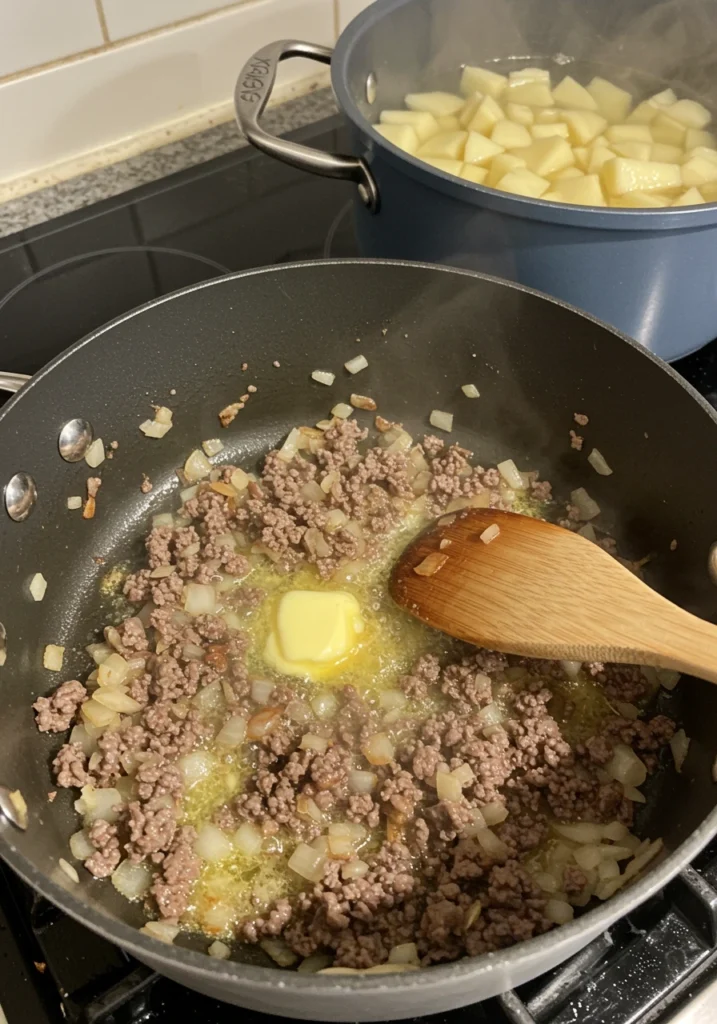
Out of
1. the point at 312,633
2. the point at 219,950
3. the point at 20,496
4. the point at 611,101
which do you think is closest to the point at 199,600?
the point at 312,633

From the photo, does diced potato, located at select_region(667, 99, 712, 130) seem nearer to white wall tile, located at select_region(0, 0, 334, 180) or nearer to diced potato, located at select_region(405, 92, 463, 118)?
diced potato, located at select_region(405, 92, 463, 118)

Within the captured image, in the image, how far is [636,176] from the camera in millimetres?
1621

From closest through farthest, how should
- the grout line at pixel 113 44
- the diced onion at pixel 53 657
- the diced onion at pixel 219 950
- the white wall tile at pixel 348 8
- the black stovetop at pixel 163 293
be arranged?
the black stovetop at pixel 163 293
the diced onion at pixel 219 950
the diced onion at pixel 53 657
the grout line at pixel 113 44
the white wall tile at pixel 348 8

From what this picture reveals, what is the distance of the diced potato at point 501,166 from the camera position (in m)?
1.64

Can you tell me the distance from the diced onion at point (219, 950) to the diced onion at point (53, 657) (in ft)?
1.82

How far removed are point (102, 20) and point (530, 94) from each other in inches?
37.7

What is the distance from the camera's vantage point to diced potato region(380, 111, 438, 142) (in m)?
1.75

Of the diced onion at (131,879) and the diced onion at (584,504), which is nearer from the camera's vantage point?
the diced onion at (131,879)

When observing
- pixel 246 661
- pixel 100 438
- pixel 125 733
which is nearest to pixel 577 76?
pixel 100 438

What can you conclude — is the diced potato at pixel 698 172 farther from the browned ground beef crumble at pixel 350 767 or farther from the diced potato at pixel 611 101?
the browned ground beef crumble at pixel 350 767

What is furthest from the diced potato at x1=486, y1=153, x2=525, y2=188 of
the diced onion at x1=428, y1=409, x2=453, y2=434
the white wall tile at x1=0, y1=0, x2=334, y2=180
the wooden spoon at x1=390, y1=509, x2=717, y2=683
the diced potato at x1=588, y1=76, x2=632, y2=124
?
the white wall tile at x1=0, y1=0, x2=334, y2=180

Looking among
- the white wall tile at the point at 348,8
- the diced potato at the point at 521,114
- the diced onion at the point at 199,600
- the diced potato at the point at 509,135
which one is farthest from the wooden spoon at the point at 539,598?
the white wall tile at the point at 348,8

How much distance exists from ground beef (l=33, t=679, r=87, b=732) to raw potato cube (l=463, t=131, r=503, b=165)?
1270 mm

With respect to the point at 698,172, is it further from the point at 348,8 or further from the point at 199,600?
the point at 199,600
